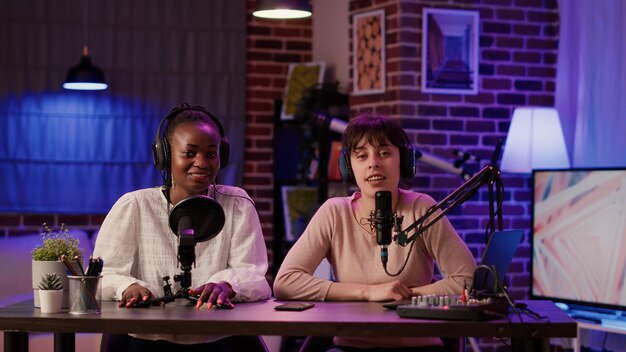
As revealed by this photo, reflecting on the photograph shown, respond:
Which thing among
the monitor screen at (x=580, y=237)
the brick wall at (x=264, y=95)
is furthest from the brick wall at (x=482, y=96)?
the brick wall at (x=264, y=95)

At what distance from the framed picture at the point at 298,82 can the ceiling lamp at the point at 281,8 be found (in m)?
2.14

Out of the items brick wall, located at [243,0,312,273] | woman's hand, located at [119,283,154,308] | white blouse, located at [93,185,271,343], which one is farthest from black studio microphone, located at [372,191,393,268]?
brick wall, located at [243,0,312,273]

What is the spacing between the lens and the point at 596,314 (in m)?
4.69

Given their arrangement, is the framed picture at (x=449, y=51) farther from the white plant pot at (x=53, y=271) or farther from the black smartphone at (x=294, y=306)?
the white plant pot at (x=53, y=271)

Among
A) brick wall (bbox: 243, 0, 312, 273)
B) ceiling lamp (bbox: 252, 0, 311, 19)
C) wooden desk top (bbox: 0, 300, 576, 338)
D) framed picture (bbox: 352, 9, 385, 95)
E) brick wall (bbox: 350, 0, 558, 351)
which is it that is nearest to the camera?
wooden desk top (bbox: 0, 300, 576, 338)

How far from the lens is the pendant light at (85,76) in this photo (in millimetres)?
6008

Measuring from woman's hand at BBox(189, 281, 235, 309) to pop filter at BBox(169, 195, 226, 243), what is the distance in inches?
5.5

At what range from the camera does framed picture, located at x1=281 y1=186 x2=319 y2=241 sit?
6421 millimetres

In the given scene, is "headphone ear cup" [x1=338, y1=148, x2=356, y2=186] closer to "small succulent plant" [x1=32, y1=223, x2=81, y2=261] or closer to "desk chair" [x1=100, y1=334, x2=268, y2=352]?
"desk chair" [x1=100, y1=334, x2=268, y2=352]

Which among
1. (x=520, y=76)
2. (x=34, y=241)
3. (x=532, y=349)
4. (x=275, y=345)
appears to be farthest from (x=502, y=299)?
(x=34, y=241)

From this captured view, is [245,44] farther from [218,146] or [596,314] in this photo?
[218,146]

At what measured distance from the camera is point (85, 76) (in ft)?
19.7

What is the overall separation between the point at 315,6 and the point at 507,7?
62.6 inches

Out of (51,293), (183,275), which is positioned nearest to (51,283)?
(51,293)
